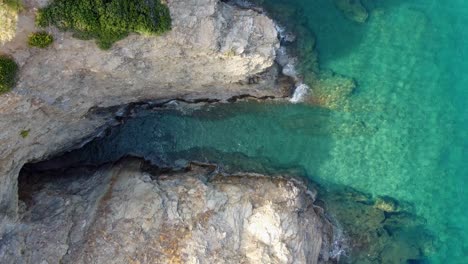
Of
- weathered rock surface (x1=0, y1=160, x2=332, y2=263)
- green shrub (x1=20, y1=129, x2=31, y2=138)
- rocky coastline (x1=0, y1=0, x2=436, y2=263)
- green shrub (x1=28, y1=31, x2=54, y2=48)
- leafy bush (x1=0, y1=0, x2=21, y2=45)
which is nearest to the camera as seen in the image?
leafy bush (x1=0, y1=0, x2=21, y2=45)

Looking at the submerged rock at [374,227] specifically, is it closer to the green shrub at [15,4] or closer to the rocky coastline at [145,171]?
the rocky coastline at [145,171]

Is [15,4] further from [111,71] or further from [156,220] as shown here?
[156,220]

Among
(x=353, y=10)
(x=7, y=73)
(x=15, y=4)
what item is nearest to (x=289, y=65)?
(x=353, y=10)

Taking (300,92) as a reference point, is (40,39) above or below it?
above

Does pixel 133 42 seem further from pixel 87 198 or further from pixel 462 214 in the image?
pixel 462 214

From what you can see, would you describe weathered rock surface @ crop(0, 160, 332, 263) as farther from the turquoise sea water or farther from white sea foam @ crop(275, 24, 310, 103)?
white sea foam @ crop(275, 24, 310, 103)

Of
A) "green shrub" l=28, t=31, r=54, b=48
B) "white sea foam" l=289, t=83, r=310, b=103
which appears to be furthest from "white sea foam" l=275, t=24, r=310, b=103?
"green shrub" l=28, t=31, r=54, b=48

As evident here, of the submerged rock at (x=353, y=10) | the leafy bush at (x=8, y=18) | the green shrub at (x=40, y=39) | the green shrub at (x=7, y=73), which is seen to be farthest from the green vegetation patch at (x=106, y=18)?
the submerged rock at (x=353, y=10)
